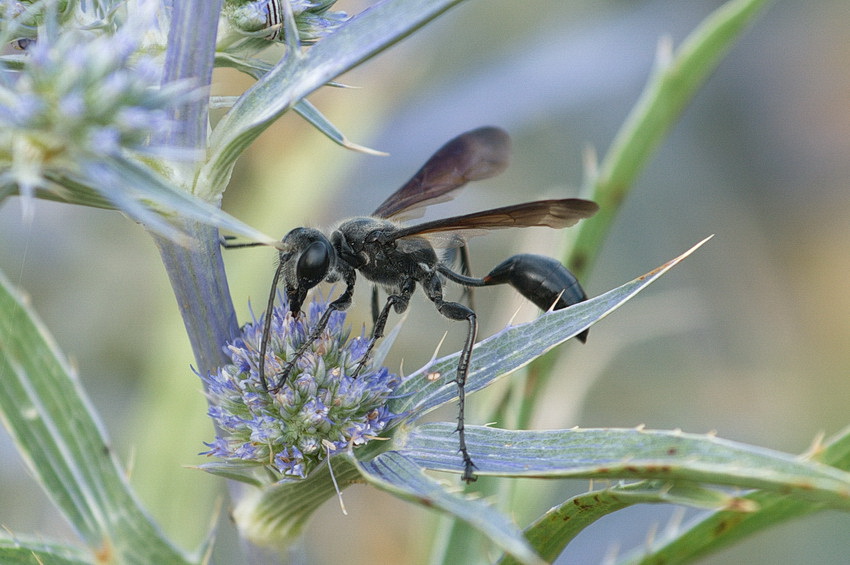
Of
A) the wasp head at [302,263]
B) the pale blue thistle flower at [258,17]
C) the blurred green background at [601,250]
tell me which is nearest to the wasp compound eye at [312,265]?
the wasp head at [302,263]

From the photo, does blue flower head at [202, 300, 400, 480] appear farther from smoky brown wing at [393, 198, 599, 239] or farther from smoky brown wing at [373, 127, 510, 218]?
smoky brown wing at [373, 127, 510, 218]

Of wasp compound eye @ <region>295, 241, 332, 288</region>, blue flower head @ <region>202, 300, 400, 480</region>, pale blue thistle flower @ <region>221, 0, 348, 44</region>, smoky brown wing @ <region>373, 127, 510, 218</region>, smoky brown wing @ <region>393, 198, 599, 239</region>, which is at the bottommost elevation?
blue flower head @ <region>202, 300, 400, 480</region>

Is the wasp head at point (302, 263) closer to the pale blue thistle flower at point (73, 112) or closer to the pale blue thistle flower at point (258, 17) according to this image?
the pale blue thistle flower at point (258, 17)

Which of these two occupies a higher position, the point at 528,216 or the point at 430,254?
the point at 430,254

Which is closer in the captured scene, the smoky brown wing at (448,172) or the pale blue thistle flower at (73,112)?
the pale blue thistle flower at (73,112)

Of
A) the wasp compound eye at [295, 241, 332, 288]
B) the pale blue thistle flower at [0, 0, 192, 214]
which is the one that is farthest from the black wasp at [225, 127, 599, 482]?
the pale blue thistle flower at [0, 0, 192, 214]

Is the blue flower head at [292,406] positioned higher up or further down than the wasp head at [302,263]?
further down

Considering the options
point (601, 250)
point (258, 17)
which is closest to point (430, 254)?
point (258, 17)

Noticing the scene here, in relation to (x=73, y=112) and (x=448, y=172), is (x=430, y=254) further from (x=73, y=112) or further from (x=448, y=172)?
(x=73, y=112)
